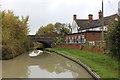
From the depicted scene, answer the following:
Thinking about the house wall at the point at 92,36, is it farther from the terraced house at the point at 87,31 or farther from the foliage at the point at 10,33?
the foliage at the point at 10,33

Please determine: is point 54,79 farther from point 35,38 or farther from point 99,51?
point 35,38

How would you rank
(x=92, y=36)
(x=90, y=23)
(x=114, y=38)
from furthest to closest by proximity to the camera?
(x=90, y=23) < (x=92, y=36) < (x=114, y=38)

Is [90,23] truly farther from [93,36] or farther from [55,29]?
[55,29]

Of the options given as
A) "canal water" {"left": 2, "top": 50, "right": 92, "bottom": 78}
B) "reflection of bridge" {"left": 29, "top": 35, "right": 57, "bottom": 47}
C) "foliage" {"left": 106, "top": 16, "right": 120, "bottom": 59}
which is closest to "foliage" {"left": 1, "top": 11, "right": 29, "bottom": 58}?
"canal water" {"left": 2, "top": 50, "right": 92, "bottom": 78}

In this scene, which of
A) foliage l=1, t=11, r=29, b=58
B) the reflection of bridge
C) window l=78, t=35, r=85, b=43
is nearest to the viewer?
foliage l=1, t=11, r=29, b=58

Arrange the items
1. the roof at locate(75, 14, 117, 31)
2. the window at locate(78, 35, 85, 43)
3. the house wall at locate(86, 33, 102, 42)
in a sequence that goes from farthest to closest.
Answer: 1. the roof at locate(75, 14, 117, 31)
2. the window at locate(78, 35, 85, 43)
3. the house wall at locate(86, 33, 102, 42)

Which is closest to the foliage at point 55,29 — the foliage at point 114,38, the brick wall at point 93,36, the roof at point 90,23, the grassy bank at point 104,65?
the roof at point 90,23

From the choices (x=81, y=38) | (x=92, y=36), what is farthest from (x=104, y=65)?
(x=81, y=38)

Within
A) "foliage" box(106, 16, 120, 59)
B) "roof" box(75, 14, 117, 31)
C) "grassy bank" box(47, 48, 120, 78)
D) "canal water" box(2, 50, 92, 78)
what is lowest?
"canal water" box(2, 50, 92, 78)

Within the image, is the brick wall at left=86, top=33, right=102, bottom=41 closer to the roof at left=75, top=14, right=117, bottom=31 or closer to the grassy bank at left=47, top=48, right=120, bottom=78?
the roof at left=75, top=14, right=117, bottom=31

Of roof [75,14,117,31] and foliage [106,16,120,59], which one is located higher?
roof [75,14,117,31]

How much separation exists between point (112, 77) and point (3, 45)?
14.7 m

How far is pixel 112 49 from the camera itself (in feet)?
27.2

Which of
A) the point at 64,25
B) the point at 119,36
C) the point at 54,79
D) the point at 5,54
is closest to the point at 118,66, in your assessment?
the point at 119,36
